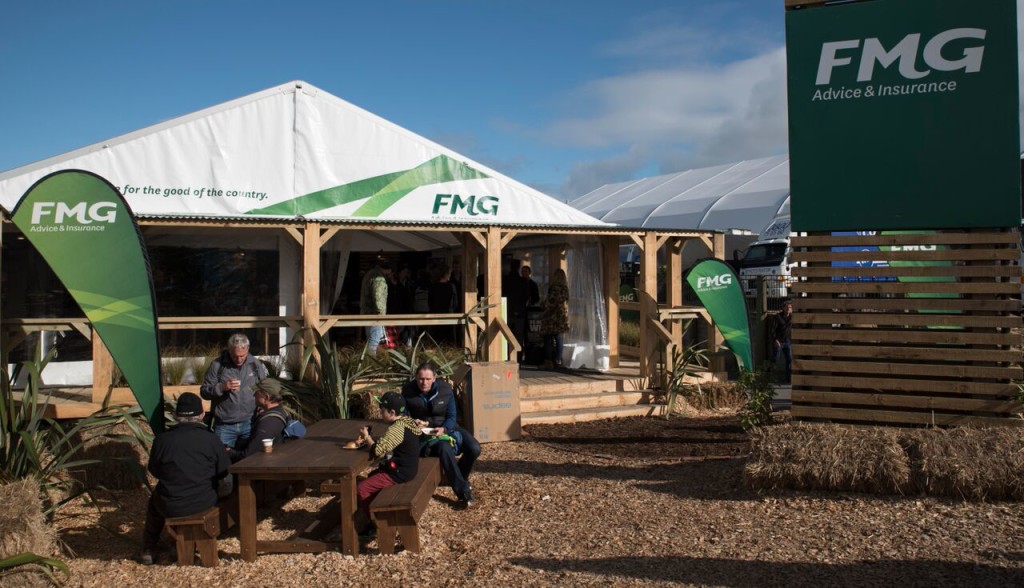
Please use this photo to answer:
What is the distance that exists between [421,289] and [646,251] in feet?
13.1

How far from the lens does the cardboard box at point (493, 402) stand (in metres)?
8.85

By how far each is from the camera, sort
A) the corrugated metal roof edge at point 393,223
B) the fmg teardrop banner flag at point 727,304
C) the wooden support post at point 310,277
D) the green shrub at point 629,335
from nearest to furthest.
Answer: the corrugated metal roof edge at point 393,223, the wooden support post at point 310,277, the fmg teardrop banner flag at point 727,304, the green shrub at point 629,335

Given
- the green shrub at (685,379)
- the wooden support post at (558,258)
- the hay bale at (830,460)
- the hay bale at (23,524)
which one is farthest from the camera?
the wooden support post at (558,258)

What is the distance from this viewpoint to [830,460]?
5.92m

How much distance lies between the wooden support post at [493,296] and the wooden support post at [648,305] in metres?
2.10

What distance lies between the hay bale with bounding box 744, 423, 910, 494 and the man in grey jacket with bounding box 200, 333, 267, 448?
402cm

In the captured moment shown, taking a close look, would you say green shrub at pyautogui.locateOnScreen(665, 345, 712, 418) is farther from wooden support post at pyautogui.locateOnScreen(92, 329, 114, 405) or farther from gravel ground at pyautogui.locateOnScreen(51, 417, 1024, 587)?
wooden support post at pyautogui.locateOnScreen(92, 329, 114, 405)

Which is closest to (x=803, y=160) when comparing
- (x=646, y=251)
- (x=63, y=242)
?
(x=646, y=251)

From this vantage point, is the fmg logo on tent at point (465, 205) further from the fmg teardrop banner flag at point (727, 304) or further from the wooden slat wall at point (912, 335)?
the wooden slat wall at point (912, 335)

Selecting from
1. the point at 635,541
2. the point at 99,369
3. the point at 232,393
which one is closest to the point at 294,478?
the point at 232,393

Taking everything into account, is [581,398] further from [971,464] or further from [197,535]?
[197,535]

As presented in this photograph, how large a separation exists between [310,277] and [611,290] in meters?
4.91

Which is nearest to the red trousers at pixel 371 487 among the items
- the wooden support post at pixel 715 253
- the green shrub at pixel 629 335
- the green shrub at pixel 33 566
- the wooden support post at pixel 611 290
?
the green shrub at pixel 33 566

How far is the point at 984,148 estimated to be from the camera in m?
6.48
